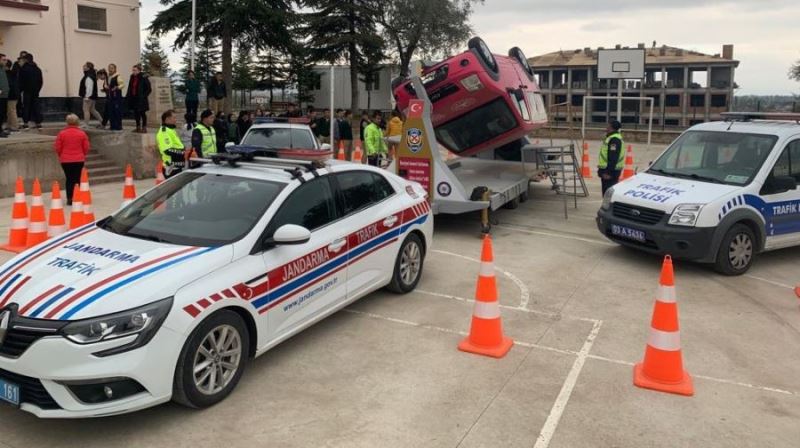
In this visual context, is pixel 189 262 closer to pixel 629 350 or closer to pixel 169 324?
pixel 169 324

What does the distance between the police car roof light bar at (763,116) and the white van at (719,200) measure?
0.28 meters

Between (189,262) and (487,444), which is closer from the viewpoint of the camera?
(487,444)

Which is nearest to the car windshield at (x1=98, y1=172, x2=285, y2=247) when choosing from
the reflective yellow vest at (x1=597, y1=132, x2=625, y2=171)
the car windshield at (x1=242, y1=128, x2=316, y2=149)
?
the car windshield at (x1=242, y1=128, x2=316, y2=149)

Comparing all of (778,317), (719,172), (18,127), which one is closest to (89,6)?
(18,127)

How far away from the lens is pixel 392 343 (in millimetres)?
5648

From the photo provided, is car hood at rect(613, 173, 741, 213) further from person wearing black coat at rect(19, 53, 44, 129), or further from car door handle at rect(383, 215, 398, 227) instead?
person wearing black coat at rect(19, 53, 44, 129)

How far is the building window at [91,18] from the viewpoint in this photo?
2070 centimetres

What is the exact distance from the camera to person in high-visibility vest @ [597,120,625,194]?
465 inches

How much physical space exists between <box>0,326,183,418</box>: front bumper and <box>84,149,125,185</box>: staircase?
1150 centimetres

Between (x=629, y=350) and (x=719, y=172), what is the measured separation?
12.9ft

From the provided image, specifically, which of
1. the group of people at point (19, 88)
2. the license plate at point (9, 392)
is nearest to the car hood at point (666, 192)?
the license plate at point (9, 392)

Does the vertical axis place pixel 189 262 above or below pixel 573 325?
above

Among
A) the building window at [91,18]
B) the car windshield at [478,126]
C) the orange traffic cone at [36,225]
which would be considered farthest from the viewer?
the building window at [91,18]

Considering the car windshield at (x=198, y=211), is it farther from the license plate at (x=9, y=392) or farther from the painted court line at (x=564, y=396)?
the painted court line at (x=564, y=396)
